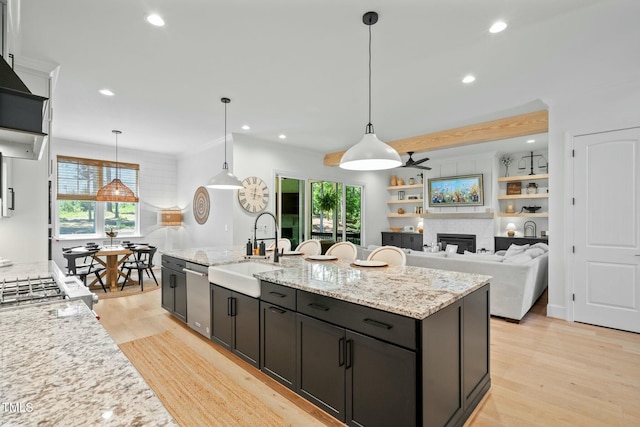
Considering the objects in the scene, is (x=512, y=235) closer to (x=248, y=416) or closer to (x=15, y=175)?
(x=248, y=416)

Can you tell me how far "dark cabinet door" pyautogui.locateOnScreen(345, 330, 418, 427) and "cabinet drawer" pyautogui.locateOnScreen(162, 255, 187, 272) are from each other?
2.47 meters

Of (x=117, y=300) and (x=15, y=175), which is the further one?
(x=117, y=300)

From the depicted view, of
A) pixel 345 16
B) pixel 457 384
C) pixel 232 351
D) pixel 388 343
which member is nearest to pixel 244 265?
pixel 232 351

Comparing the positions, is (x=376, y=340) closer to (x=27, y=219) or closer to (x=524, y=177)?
(x=27, y=219)

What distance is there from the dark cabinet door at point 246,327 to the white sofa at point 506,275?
8.48 feet

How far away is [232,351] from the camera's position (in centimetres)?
277

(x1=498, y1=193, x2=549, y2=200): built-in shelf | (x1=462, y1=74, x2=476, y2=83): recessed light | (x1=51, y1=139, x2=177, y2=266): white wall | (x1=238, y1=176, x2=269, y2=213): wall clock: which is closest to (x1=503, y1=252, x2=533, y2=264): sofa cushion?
(x1=462, y1=74, x2=476, y2=83): recessed light

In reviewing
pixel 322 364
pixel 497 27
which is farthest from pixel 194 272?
pixel 497 27

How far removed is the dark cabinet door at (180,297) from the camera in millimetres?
3525

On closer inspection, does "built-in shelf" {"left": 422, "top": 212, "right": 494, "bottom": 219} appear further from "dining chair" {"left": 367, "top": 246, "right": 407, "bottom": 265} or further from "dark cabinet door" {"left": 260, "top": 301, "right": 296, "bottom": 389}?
"dark cabinet door" {"left": 260, "top": 301, "right": 296, "bottom": 389}

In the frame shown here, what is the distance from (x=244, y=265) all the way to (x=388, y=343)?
1923 millimetres

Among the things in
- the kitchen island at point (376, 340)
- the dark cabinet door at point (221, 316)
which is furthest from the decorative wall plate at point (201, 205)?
the kitchen island at point (376, 340)

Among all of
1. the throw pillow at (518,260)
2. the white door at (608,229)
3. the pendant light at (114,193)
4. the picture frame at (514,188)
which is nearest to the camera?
the white door at (608,229)

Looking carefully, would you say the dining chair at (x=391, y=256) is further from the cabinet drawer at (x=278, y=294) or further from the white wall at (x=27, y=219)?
the white wall at (x=27, y=219)
